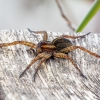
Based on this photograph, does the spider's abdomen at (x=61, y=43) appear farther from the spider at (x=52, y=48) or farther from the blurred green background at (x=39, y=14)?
the blurred green background at (x=39, y=14)

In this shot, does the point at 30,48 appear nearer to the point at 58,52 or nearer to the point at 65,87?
the point at 58,52

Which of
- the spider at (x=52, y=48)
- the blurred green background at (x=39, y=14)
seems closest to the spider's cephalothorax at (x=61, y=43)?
the spider at (x=52, y=48)

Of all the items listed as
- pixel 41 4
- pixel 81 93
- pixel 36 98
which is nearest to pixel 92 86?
pixel 81 93

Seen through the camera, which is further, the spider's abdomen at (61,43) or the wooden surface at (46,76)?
the spider's abdomen at (61,43)

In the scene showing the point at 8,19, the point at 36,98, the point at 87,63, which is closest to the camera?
the point at 36,98

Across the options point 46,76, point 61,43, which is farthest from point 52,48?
point 46,76

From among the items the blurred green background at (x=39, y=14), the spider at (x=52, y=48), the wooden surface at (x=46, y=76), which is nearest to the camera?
the wooden surface at (x=46, y=76)

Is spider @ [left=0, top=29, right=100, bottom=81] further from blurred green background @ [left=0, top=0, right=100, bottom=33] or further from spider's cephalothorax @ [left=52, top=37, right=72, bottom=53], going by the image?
blurred green background @ [left=0, top=0, right=100, bottom=33]
